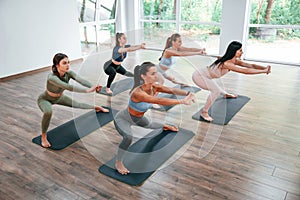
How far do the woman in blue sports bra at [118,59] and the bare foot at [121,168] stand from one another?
3.06 ft

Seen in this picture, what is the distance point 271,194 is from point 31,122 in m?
2.53

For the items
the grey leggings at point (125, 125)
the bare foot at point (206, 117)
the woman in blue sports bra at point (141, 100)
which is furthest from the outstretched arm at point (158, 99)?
the bare foot at point (206, 117)

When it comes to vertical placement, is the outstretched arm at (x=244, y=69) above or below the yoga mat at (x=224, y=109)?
above

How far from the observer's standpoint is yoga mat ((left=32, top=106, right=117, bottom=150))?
2719mm

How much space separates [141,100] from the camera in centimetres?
198

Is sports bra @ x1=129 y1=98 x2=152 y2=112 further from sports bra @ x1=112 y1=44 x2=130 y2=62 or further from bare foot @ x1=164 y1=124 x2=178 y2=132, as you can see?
sports bra @ x1=112 y1=44 x2=130 y2=62

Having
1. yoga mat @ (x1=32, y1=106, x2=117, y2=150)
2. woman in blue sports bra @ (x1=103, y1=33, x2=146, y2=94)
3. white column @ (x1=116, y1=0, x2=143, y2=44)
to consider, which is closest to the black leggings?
woman in blue sports bra @ (x1=103, y1=33, x2=146, y2=94)

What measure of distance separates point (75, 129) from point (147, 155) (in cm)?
98

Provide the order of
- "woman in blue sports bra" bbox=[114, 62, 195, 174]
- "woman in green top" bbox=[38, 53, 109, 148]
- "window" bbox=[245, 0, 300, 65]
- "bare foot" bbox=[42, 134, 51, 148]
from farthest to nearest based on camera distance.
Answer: "window" bbox=[245, 0, 300, 65], "bare foot" bbox=[42, 134, 51, 148], "woman in green top" bbox=[38, 53, 109, 148], "woman in blue sports bra" bbox=[114, 62, 195, 174]

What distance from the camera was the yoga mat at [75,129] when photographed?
2719mm

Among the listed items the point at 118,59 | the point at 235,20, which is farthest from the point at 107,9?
the point at 118,59

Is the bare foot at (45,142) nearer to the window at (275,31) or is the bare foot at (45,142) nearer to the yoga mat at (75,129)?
the yoga mat at (75,129)

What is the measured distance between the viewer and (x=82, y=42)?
20.4ft

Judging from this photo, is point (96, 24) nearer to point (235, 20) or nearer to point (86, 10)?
point (86, 10)
